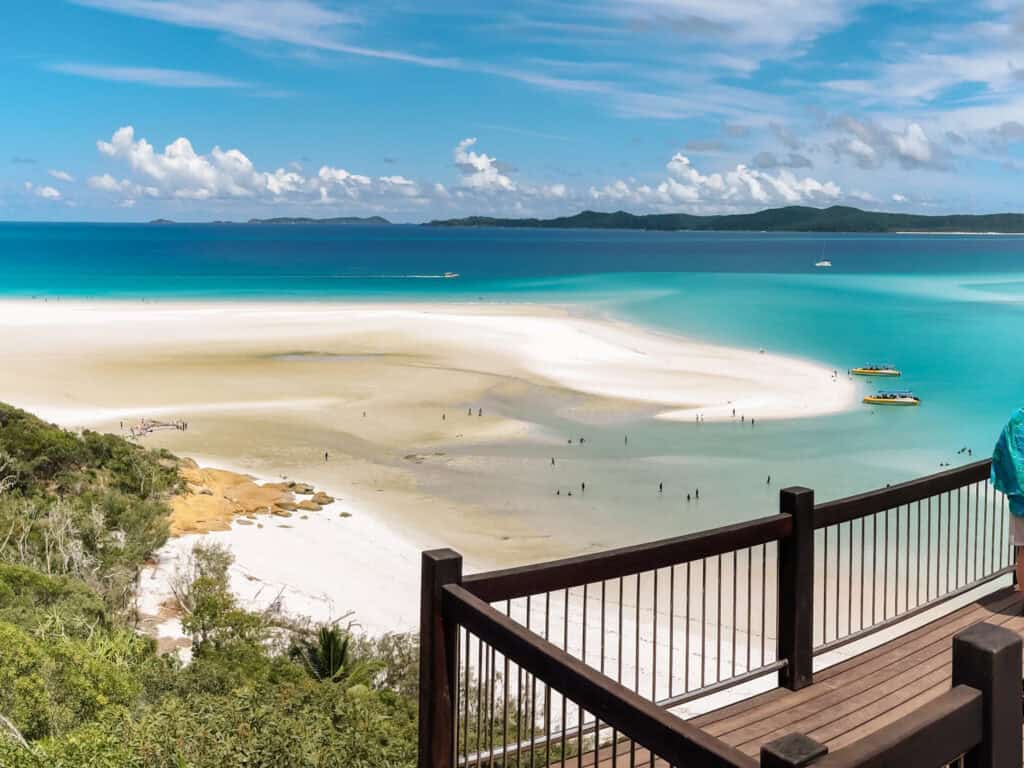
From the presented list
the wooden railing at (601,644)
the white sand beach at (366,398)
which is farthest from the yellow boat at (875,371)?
the wooden railing at (601,644)

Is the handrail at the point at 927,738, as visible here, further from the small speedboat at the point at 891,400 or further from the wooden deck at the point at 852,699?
the small speedboat at the point at 891,400

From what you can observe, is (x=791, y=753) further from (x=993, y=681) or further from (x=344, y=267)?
(x=344, y=267)

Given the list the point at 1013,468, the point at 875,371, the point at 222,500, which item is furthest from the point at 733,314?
the point at 1013,468

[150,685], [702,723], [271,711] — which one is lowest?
[150,685]

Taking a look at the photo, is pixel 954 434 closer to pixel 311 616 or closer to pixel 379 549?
pixel 379 549

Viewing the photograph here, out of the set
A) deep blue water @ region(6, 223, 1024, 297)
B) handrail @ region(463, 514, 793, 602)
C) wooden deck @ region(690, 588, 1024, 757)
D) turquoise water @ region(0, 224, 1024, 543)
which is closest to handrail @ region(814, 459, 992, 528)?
handrail @ region(463, 514, 793, 602)

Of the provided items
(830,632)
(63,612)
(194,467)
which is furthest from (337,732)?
(194,467)

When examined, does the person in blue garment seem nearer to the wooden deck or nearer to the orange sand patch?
the wooden deck
